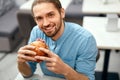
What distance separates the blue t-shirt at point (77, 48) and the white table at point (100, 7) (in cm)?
131

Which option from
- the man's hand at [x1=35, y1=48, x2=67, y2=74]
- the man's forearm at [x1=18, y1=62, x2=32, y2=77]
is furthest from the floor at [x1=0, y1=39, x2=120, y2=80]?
the man's hand at [x1=35, y1=48, x2=67, y2=74]

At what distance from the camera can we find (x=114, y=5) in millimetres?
2779

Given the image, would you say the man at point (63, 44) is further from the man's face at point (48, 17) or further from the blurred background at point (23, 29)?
the blurred background at point (23, 29)

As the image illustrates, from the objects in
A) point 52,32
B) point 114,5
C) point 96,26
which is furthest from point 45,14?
point 114,5

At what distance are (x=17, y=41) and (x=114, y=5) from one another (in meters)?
1.52

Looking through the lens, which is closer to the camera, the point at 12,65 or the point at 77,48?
the point at 77,48

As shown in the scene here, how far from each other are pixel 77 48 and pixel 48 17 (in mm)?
246

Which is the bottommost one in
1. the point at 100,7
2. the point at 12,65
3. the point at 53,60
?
the point at 12,65

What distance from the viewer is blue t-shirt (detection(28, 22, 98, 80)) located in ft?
4.07

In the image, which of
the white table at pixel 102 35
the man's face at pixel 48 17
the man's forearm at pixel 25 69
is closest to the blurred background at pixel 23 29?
the white table at pixel 102 35

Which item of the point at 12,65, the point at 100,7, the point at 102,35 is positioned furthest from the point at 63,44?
the point at 12,65

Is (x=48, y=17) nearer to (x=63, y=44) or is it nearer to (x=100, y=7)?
(x=63, y=44)

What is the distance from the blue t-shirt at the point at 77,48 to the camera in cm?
124

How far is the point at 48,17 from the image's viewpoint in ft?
3.96
